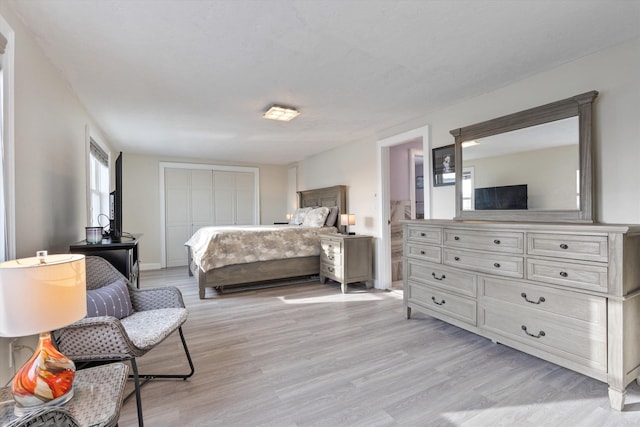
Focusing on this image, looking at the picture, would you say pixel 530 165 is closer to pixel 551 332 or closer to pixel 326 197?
pixel 551 332

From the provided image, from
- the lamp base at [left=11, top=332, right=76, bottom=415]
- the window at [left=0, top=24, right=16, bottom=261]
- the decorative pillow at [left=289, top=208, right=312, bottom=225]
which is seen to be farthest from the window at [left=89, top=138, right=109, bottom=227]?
the decorative pillow at [left=289, top=208, right=312, bottom=225]

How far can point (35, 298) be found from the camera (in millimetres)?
1079

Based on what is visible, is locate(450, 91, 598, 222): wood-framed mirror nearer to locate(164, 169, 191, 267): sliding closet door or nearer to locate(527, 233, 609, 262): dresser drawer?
locate(527, 233, 609, 262): dresser drawer

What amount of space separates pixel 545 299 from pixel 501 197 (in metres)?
1.05

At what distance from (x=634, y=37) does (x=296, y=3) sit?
2301 mm

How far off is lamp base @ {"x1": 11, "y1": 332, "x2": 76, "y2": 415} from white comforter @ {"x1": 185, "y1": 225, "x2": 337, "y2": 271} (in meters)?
2.97

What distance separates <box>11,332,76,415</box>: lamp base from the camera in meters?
1.05

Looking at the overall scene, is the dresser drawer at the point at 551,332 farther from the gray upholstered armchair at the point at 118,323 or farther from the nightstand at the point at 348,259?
the gray upholstered armchair at the point at 118,323

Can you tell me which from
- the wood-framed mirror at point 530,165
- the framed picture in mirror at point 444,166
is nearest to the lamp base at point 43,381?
the wood-framed mirror at point 530,165

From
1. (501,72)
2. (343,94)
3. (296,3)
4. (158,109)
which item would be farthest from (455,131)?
(158,109)

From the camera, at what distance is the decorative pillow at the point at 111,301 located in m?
1.84

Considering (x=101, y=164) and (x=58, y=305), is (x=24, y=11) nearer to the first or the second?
(x=58, y=305)

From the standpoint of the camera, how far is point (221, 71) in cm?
249

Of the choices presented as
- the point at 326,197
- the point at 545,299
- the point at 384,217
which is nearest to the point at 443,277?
the point at 545,299
